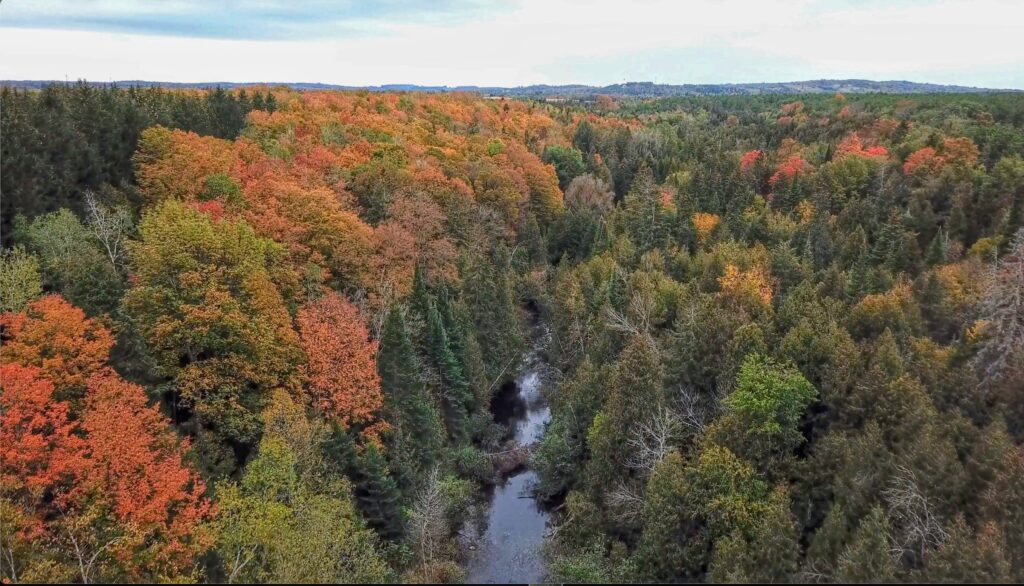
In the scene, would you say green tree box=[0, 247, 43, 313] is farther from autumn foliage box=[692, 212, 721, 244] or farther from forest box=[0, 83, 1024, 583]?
autumn foliage box=[692, 212, 721, 244]

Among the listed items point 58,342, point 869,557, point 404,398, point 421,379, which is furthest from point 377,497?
point 869,557

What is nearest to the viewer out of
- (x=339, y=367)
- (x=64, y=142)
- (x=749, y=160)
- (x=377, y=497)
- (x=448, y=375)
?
(x=377, y=497)

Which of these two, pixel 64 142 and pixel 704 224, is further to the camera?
pixel 704 224

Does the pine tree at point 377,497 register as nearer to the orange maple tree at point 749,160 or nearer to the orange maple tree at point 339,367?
the orange maple tree at point 339,367

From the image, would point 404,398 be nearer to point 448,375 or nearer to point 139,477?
point 448,375

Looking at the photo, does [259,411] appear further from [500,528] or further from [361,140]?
[361,140]

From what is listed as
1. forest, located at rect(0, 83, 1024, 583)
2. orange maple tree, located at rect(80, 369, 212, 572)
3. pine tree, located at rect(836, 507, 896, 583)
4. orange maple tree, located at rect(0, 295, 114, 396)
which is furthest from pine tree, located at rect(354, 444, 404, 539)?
pine tree, located at rect(836, 507, 896, 583)

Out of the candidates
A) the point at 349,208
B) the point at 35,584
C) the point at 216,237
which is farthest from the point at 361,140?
the point at 35,584

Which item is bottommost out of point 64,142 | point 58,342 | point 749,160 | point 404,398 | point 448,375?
point 448,375
